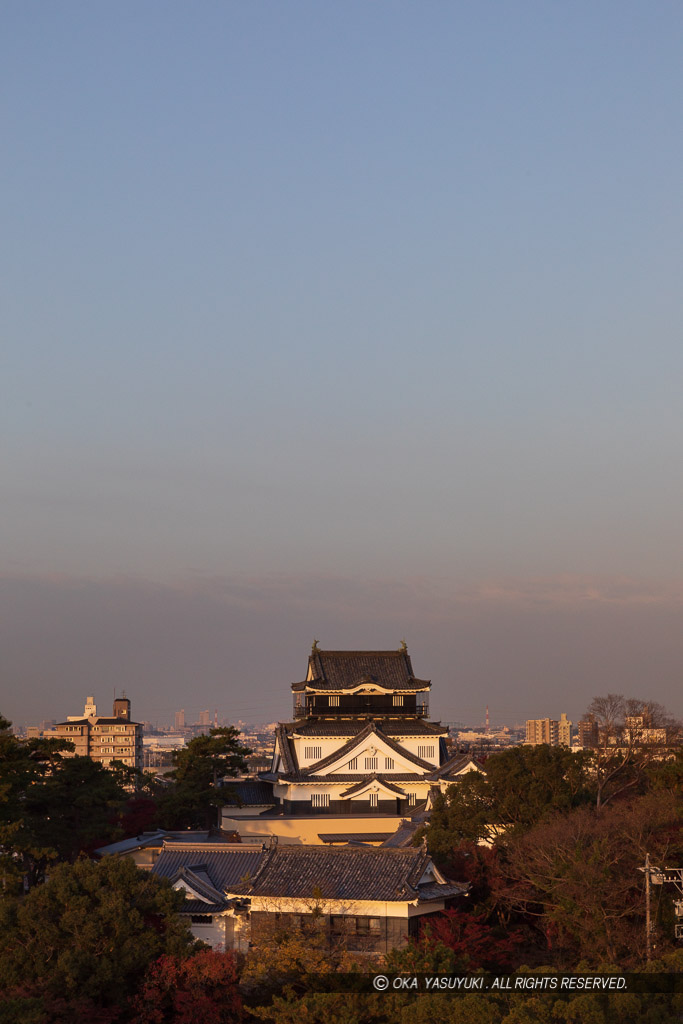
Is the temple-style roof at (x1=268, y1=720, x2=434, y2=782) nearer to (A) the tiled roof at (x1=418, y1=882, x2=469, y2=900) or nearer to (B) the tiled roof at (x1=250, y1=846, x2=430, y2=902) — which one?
(B) the tiled roof at (x1=250, y1=846, x2=430, y2=902)

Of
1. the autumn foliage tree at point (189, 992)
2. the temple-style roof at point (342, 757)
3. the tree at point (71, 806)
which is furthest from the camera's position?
the temple-style roof at point (342, 757)

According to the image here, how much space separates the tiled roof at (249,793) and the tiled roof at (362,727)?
2.87 metres

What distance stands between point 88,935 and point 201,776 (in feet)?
88.5

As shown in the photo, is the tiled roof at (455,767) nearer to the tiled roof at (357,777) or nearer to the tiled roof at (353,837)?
the tiled roof at (357,777)

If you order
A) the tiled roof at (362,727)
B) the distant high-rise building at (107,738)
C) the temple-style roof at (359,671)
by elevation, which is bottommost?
the distant high-rise building at (107,738)

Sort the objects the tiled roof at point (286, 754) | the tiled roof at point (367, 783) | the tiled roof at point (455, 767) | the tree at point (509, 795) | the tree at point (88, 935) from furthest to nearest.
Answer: the tiled roof at point (286, 754)
the tiled roof at point (367, 783)
the tiled roof at point (455, 767)
the tree at point (509, 795)
the tree at point (88, 935)

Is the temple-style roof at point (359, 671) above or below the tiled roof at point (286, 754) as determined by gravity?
above

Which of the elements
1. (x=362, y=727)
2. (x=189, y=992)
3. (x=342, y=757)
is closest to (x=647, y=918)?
(x=189, y=992)

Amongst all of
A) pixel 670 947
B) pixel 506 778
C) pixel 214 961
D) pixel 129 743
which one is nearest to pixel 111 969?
pixel 214 961

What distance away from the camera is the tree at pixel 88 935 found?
21.4 metres

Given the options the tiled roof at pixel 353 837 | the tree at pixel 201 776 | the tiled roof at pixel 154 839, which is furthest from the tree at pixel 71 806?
the tiled roof at pixel 353 837

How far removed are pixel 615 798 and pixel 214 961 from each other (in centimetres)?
2164

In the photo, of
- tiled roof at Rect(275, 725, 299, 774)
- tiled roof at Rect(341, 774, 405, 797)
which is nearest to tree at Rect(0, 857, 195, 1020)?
tiled roof at Rect(341, 774, 405, 797)

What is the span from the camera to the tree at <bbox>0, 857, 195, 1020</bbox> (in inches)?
843
